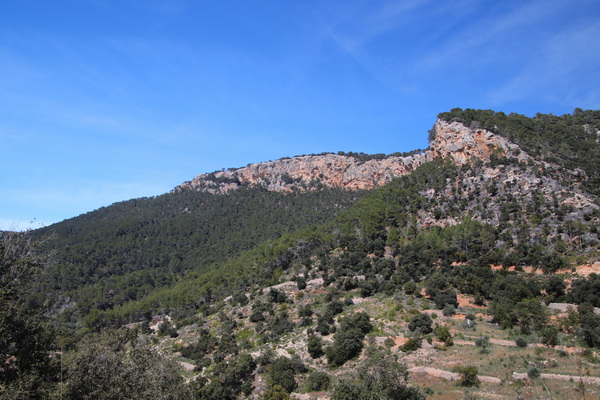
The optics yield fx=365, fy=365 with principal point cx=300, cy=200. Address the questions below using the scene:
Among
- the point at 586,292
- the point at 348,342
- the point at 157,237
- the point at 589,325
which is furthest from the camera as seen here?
the point at 157,237

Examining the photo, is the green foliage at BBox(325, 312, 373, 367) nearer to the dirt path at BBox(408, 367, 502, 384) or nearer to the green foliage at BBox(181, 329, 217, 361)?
the dirt path at BBox(408, 367, 502, 384)

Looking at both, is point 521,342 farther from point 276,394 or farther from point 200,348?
point 200,348

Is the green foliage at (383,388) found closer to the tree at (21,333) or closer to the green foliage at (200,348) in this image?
the tree at (21,333)

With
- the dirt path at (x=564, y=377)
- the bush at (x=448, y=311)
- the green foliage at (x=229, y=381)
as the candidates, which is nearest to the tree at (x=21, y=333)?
the green foliage at (x=229, y=381)

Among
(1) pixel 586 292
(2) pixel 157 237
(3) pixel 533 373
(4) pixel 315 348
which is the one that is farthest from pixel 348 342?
(2) pixel 157 237

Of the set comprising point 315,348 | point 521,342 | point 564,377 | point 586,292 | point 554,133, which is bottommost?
point 564,377

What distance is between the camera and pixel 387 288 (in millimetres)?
45312

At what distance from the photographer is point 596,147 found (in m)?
61.8

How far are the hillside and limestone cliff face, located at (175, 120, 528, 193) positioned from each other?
608 inches

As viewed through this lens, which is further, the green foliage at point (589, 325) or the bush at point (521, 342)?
the bush at point (521, 342)

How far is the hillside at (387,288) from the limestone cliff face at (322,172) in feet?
50.7

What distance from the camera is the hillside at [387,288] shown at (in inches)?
976

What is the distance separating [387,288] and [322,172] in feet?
298

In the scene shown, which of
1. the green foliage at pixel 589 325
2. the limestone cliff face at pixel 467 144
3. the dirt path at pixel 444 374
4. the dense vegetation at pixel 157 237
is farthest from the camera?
the dense vegetation at pixel 157 237
